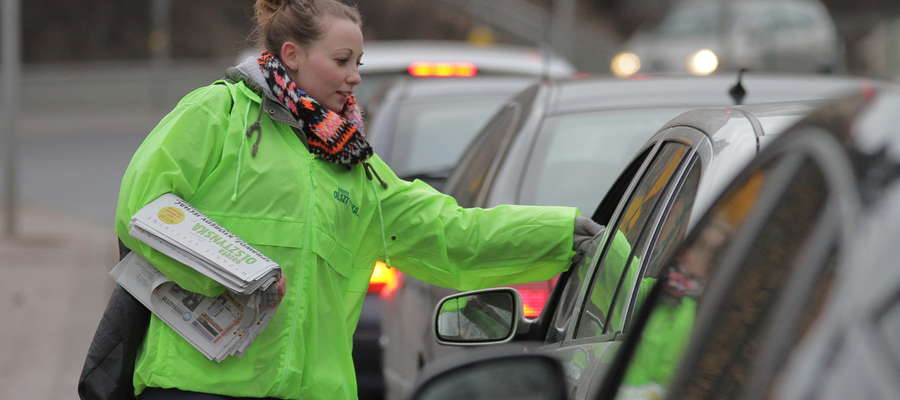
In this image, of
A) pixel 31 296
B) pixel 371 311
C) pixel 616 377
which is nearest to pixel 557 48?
pixel 31 296

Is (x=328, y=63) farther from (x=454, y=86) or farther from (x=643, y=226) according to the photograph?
(x=454, y=86)

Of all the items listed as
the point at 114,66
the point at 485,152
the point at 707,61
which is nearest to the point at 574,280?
the point at 485,152

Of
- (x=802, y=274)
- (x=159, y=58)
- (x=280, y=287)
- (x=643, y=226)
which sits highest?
(x=802, y=274)

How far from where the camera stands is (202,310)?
11.7 feet

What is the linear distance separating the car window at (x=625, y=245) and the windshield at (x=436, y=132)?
401 cm

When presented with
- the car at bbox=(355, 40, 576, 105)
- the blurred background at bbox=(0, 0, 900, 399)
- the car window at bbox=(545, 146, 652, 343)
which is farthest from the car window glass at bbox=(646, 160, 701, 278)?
the car at bbox=(355, 40, 576, 105)

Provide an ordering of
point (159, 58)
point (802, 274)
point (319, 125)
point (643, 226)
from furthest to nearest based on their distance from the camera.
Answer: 1. point (159, 58)
2. point (319, 125)
3. point (643, 226)
4. point (802, 274)

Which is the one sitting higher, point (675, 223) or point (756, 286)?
point (756, 286)

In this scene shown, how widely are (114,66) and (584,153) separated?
1153 inches

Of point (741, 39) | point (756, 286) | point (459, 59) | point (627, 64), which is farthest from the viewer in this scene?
point (741, 39)

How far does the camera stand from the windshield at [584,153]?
492 cm

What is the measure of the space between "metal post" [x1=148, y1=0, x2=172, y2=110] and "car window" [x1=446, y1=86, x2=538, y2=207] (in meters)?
25.6

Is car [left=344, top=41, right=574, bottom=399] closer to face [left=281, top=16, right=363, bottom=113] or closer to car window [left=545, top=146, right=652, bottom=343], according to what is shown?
car window [left=545, top=146, right=652, bottom=343]

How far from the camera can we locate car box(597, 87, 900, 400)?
144cm
